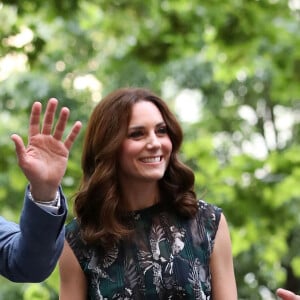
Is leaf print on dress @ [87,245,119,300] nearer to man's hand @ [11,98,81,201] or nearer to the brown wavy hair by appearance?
the brown wavy hair

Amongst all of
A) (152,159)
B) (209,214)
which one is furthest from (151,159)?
(209,214)

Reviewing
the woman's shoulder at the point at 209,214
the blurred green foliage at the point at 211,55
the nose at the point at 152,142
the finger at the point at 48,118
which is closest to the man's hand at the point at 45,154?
the finger at the point at 48,118

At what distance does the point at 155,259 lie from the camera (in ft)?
6.60

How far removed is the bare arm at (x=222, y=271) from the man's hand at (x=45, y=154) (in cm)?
72

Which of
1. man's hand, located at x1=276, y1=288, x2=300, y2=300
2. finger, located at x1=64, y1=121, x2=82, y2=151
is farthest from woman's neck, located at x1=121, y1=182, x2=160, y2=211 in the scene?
finger, located at x1=64, y1=121, x2=82, y2=151

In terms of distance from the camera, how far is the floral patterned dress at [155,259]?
196 centimetres

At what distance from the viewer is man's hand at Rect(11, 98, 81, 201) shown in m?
1.43

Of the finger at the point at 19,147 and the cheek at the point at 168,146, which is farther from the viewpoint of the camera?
the cheek at the point at 168,146

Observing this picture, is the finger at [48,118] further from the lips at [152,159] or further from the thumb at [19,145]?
the lips at [152,159]

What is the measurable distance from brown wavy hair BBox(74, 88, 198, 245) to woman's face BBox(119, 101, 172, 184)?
18 millimetres

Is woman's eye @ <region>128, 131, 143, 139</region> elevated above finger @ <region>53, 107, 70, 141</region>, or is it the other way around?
finger @ <region>53, 107, 70, 141</region>

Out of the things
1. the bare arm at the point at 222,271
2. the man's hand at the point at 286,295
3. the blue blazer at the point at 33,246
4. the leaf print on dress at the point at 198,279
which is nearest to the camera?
the blue blazer at the point at 33,246

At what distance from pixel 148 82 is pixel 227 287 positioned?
589 cm

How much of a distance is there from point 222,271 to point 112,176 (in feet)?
1.30
